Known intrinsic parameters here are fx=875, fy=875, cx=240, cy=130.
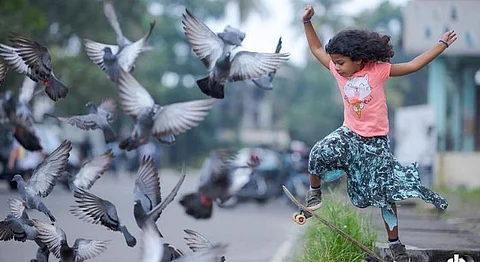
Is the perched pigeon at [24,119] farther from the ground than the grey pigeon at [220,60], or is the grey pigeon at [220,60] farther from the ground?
the grey pigeon at [220,60]

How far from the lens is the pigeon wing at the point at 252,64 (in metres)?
5.70

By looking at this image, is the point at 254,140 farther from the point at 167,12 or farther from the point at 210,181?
the point at 210,181

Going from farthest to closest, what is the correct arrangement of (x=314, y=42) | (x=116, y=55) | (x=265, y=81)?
(x=116, y=55) < (x=265, y=81) < (x=314, y=42)

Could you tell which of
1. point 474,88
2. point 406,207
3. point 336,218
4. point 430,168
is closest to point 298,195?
point 406,207

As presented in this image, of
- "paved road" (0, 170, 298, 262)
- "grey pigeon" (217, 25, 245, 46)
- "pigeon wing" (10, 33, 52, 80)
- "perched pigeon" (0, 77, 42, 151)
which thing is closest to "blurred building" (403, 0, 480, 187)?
"paved road" (0, 170, 298, 262)

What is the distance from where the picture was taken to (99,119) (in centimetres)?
650

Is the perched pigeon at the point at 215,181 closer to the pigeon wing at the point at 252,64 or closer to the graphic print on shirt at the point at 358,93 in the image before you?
the pigeon wing at the point at 252,64

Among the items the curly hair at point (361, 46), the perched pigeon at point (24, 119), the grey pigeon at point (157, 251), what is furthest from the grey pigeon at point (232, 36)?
the perched pigeon at point (24, 119)

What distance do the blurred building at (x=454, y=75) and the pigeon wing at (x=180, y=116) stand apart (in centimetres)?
1207

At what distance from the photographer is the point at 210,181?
6531 mm

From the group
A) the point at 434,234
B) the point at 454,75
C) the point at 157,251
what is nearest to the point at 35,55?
the point at 157,251

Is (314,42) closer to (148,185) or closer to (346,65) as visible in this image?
(346,65)

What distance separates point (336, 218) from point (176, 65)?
48.9m

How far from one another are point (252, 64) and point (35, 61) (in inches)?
59.9
